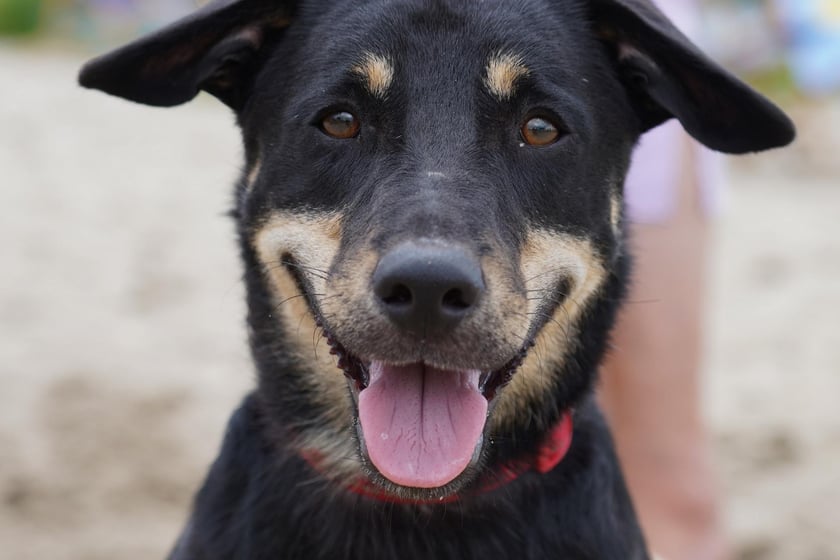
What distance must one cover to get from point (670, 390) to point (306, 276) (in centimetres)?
209

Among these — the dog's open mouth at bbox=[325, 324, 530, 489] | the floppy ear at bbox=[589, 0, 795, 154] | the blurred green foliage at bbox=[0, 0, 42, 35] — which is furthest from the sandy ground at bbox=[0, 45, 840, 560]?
the blurred green foliage at bbox=[0, 0, 42, 35]

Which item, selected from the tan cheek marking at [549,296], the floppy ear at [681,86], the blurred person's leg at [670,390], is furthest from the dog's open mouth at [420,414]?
the blurred person's leg at [670,390]

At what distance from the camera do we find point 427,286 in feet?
8.42

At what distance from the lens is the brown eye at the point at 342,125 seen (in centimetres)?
302

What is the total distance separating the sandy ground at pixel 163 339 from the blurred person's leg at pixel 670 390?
0.79 m

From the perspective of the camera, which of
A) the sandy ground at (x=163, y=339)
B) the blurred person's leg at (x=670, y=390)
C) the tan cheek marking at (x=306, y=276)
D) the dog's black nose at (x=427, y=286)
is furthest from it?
the sandy ground at (x=163, y=339)

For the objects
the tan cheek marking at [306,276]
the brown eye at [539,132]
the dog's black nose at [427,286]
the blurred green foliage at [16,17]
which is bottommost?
the dog's black nose at [427,286]

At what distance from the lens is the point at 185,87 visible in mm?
3213

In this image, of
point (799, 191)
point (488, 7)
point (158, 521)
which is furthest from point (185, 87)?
point (799, 191)

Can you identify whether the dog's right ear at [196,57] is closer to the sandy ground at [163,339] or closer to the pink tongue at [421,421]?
the sandy ground at [163,339]

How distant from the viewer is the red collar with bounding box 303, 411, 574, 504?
120 inches

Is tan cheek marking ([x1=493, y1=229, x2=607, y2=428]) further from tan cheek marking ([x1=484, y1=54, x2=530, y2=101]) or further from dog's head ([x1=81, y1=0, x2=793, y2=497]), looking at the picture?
tan cheek marking ([x1=484, y1=54, x2=530, y2=101])

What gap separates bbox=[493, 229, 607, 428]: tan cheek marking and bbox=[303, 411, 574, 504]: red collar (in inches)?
4.2

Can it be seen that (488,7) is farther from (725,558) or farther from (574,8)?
(725,558)
